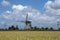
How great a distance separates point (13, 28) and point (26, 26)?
29.6 feet

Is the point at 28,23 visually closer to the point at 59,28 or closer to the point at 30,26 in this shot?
the point at 30,26

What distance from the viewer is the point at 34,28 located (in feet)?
389

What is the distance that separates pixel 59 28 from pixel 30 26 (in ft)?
70.5

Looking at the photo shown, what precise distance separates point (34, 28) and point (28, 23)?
6.44 metres

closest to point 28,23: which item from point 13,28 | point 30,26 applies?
point 30,26

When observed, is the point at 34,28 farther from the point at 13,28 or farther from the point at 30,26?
the point at 13,28

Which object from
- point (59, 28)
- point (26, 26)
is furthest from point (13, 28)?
point (59, 28)

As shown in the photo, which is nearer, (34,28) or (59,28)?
(59,28)

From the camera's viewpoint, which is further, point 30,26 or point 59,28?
point 30,26

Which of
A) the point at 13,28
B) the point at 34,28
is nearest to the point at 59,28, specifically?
the point at 34,28

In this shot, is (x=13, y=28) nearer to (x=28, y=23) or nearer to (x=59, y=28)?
(x=28, y=23)

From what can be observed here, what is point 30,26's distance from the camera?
121312mm

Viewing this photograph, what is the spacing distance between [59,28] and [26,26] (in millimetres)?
22303

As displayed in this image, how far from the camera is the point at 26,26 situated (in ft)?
384
